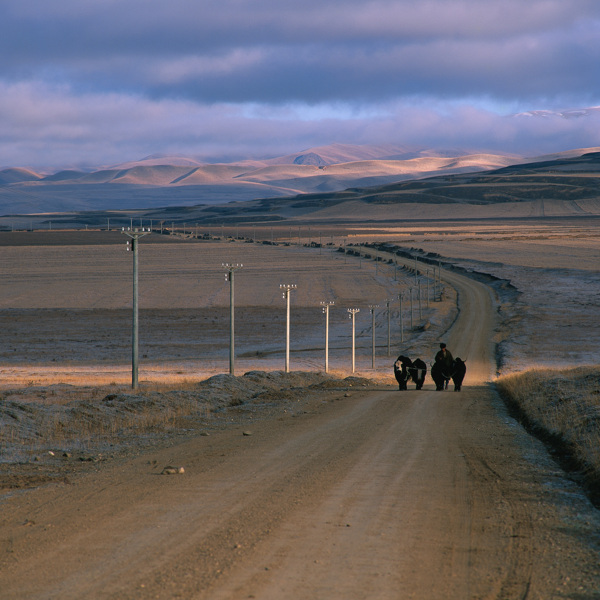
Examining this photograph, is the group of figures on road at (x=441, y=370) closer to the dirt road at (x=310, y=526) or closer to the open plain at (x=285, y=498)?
the open plain at (x=285, y=498)

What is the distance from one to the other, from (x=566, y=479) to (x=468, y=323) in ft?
197

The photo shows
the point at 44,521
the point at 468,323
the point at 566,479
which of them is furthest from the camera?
the point at 468,323

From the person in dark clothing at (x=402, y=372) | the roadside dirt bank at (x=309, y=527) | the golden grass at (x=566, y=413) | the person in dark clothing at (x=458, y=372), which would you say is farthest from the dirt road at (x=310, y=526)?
the person in dark clothing at (x=402, y=372)

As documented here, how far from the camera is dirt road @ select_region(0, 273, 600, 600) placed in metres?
7.27

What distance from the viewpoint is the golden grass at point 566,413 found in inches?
519

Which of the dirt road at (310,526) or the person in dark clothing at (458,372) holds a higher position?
the dirt road at (310,526)

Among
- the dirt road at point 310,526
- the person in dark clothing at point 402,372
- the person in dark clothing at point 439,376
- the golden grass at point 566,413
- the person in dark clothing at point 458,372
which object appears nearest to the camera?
the dirt road at point 310,526

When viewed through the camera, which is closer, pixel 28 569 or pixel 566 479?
pixel 28 569

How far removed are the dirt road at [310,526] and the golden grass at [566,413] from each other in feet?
1.61

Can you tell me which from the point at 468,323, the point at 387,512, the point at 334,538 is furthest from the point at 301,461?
the point at 468,323

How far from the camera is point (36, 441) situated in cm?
1636

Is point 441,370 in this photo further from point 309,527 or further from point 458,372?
point 309,527

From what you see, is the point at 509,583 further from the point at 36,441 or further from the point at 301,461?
the point at 36,441

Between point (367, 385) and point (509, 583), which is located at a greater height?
point (509, 583)
